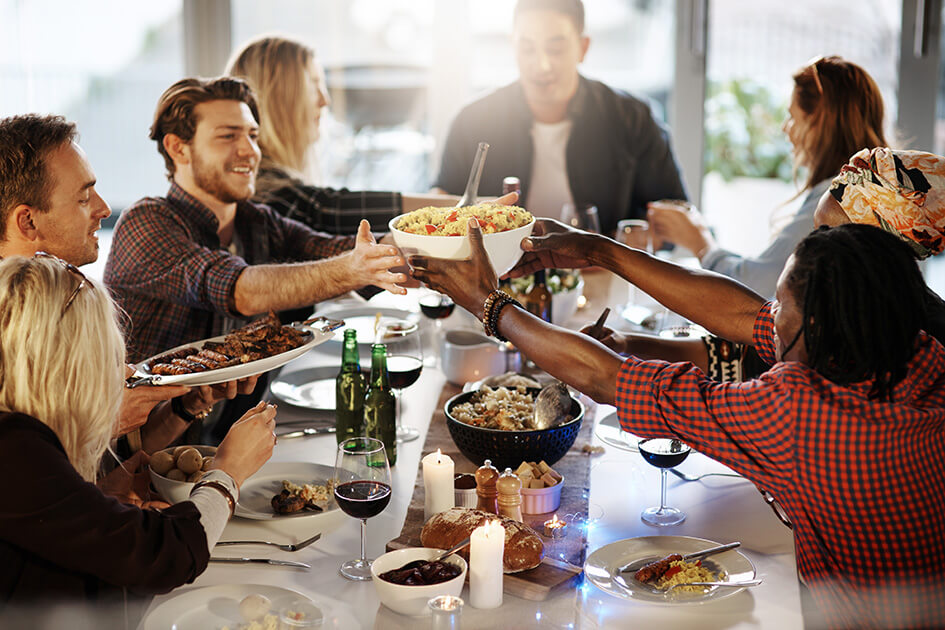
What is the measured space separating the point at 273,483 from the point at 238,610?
0.41m

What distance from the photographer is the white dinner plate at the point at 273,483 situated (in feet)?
5.28

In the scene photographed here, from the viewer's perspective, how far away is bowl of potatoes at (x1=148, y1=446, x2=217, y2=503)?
1573mm

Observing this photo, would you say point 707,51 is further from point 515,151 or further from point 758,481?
point 758,481

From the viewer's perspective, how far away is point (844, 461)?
4.07ft

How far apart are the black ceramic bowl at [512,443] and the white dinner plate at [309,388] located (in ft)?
1.60

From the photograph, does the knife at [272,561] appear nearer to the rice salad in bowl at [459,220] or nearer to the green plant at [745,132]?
the rice salad in bowl at [459,220]

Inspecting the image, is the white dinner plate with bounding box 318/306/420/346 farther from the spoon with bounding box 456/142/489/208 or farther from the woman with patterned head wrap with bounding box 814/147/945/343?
the woman with patterned head wrap with bounding box 814/147/945/343

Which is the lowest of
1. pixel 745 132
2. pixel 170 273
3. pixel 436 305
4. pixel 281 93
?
pixel 436 305

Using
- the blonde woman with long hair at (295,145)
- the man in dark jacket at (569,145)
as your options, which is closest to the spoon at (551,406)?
the blonde woman with long hair at (295,145)

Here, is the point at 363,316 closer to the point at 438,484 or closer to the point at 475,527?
the point at 438,484

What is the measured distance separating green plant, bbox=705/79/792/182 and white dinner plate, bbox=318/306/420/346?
2.54 metres

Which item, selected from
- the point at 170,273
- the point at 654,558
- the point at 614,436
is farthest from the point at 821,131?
the point at 170,273

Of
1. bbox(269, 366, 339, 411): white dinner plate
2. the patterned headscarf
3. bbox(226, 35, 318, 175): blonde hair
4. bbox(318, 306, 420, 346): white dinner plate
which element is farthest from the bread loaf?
bbox(226, 35, 318, 175): blonde hair

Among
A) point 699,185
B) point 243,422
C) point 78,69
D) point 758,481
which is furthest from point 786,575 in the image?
point 78,69
